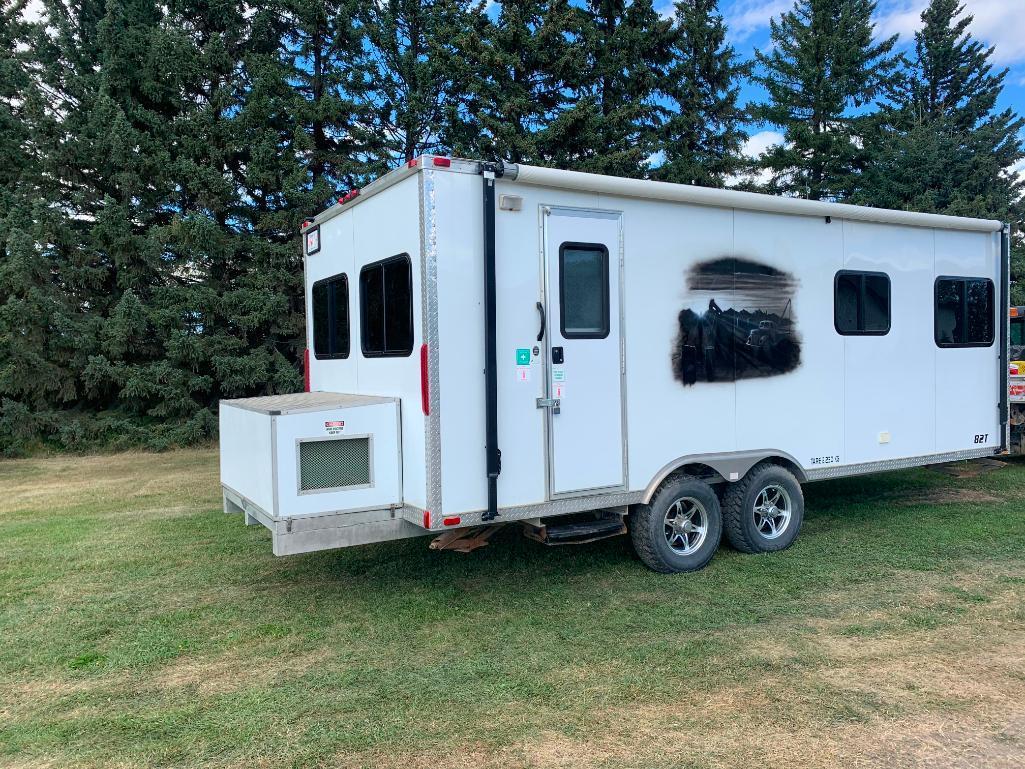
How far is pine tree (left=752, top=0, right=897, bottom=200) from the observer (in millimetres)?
23625

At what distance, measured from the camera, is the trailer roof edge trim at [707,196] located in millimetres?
5105

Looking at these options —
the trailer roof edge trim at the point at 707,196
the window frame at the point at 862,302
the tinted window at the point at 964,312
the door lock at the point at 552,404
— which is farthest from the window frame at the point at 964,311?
the door lock at the point at 552,404

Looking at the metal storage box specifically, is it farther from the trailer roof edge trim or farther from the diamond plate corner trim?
the trailer roof edge trim

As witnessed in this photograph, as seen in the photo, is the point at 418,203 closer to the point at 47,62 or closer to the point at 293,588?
the point at 293,588

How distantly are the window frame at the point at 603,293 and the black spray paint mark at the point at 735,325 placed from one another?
65 centimetres

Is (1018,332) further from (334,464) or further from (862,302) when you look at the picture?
(334,464)

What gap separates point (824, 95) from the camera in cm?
2433

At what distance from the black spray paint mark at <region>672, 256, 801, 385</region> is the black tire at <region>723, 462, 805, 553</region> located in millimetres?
826

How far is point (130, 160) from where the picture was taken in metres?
14.8

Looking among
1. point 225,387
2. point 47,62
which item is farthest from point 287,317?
point 47,62

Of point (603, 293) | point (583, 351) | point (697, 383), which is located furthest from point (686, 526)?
point (603, 293)

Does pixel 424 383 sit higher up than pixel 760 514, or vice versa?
pixel 424 383

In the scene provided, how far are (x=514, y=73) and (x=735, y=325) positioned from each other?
42.0 feet

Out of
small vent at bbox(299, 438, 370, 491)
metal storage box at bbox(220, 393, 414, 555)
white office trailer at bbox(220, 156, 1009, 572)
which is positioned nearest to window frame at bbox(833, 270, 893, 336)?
white office trailer at bbox(220, 156, 1009, 572)
